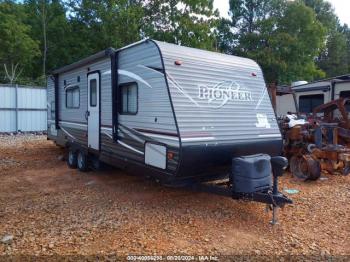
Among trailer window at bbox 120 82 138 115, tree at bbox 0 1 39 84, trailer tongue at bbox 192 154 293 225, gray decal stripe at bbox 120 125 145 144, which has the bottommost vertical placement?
trailer tongue at bbox 192 154 293 225

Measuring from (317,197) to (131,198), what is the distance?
3.24 meters

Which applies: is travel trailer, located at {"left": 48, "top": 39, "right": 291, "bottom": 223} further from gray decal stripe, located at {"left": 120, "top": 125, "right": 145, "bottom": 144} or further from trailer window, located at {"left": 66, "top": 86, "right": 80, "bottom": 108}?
trailer window, located at {"left": 66, "top": 86, "right": 80, "bottom": 108}

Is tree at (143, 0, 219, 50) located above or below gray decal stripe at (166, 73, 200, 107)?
above

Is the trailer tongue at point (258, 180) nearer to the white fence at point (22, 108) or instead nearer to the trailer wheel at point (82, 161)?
the trailer wheel at point (82, 161)

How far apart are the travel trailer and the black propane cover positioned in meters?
0.01

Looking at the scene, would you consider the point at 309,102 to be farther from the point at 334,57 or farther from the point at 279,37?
the point at 334,57

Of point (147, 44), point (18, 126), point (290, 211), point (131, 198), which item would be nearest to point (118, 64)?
point (147, 44)

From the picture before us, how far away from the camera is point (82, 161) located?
8.28m

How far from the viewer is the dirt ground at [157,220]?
4133 millimetres

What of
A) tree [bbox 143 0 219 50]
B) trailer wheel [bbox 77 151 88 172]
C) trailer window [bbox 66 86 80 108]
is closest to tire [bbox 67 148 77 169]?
trailer wheel [bbox 77 151 88 172]

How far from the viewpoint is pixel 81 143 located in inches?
323

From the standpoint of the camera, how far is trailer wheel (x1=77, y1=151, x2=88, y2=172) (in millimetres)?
8157

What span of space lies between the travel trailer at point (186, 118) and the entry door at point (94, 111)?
56 millimetres

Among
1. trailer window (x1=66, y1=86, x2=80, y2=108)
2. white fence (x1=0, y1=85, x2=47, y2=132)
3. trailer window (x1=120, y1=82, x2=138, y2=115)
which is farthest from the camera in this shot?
white fence (x1=0, y1=85, x2=47, y2=132)
